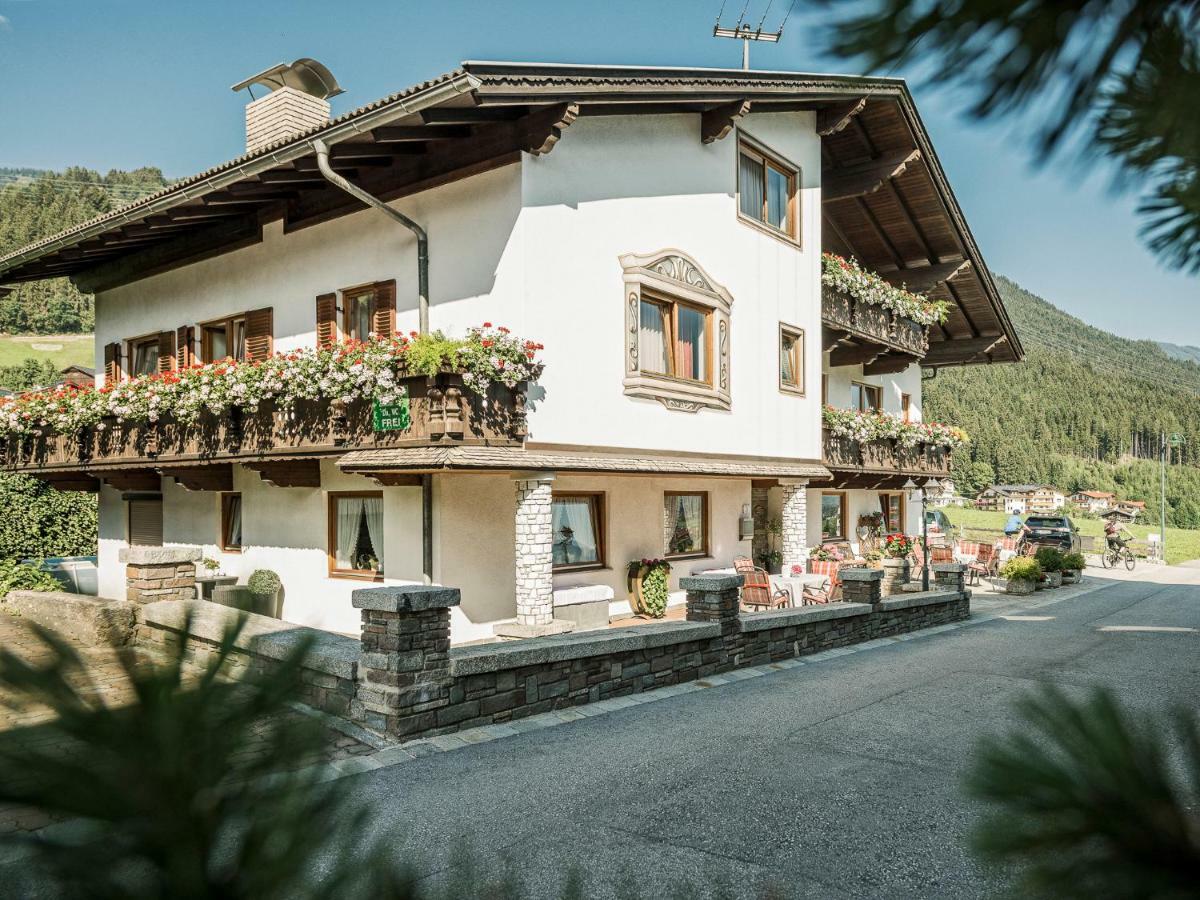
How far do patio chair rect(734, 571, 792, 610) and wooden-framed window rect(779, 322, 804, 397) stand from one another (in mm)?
4206

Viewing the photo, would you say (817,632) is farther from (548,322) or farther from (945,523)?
(945,523)

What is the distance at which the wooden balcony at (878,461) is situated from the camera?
19.0m

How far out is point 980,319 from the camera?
25.4 m

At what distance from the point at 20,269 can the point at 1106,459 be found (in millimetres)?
130653

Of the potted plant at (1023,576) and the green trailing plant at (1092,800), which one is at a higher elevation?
the green trailing plant at (1092,800)

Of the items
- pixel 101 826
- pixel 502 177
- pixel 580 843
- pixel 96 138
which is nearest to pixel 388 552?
pixel 502 177

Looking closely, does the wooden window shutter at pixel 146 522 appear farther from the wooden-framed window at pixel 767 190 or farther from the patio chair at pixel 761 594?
the wooden-framed window at pixel 767 190

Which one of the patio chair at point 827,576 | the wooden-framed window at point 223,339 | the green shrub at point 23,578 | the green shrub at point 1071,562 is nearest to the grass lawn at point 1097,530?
the green shrub at point 1071,562

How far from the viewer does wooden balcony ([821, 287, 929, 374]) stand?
18.9 meters

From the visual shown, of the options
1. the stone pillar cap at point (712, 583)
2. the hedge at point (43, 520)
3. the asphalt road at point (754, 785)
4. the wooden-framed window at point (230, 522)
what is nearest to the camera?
the asphalt road at point (754, 785)

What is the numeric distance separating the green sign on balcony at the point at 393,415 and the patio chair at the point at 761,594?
6.32 meters

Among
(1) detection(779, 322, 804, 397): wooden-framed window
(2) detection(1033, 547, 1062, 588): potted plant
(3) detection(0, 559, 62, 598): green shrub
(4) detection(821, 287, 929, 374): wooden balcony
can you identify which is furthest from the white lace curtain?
(2) detection(1033, 547, 1062, 588): potted plant

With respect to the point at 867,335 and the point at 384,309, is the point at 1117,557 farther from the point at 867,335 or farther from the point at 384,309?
the point at 384,309

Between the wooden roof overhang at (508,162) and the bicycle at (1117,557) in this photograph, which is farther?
the bicycle at (1117,557)
